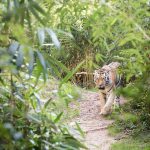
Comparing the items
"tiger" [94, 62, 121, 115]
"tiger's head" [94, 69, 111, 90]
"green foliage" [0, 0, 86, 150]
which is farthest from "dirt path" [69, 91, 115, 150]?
"green foliage" [0, 0, 86, 150]

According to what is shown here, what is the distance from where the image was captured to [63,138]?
1.86 meters

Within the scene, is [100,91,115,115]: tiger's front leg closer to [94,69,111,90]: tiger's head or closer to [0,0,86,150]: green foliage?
[94,69,111,90]: tiger's head

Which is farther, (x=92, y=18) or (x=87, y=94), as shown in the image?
(x=87, y=94)

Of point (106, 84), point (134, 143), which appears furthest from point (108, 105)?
point (134, 143)

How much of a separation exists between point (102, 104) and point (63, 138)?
577cm

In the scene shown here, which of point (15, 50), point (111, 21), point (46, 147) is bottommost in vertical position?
point (46, 147)

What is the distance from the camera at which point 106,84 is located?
7395 mm

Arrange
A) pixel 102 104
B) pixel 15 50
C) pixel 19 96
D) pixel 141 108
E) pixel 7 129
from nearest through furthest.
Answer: pixel 7 129 → pixel 15 50 → pixel 19 96 → pixel 141 108 → pixel 102 104

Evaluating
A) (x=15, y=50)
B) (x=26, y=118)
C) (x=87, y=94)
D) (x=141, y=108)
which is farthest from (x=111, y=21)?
(x=87, y=94)

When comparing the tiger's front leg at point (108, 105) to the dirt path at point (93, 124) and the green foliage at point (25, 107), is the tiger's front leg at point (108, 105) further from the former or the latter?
the green foliage at point (25, 107)

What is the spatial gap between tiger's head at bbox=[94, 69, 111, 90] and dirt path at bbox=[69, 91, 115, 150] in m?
0.58

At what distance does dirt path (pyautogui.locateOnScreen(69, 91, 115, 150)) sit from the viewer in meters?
5.61

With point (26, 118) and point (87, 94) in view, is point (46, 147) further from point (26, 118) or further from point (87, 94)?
point (87, 94)

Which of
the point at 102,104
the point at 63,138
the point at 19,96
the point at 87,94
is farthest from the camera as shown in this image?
the point at 87,94
